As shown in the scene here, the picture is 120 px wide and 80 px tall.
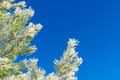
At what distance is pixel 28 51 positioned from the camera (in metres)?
14.1

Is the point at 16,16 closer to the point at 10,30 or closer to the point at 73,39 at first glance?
the point at 10,30

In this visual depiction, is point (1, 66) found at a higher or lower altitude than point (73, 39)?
lower

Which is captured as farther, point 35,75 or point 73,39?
point 73,39

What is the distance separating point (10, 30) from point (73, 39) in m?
4.42

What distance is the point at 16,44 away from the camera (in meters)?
13.7

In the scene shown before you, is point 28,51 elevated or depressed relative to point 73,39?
depressed

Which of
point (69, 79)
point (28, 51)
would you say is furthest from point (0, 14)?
point (69, 79)

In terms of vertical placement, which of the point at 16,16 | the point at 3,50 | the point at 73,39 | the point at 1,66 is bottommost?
the point at 1,66

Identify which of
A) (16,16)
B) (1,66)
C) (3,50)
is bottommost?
(1,66)

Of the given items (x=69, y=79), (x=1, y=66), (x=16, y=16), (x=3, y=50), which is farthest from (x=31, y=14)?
(x=69, y=79)

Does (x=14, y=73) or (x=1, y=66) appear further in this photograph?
(x=14, y=73)

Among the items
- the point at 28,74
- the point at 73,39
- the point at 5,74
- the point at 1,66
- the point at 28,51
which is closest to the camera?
the point at 1,66

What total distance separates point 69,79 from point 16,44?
332cm

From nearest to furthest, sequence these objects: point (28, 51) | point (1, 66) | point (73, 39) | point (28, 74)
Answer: point (1, 66)
point (28, 51)
point (28, 74)
point (73, 39)
